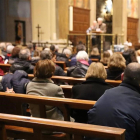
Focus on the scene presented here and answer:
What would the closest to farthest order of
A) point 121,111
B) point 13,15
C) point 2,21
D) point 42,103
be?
point 121,111 < point 42,103 < point 2,21 < point 13,15

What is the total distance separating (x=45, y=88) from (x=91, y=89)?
0.55m

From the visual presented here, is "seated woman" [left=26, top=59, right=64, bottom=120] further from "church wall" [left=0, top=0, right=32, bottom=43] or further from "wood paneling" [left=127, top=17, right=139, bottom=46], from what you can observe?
"wood paneling" [left=127, top=17, right=139, bottom=46]

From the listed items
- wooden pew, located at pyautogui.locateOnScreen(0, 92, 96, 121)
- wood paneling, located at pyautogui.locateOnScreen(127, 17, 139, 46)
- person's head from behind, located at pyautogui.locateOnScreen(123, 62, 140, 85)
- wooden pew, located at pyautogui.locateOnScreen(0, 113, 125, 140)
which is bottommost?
wooden pew, located at pyautogui.locateOnScreen(0, 92, 96, 121)

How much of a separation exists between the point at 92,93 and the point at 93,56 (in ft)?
19.0

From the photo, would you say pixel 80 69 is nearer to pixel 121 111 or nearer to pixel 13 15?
pixel 121 111

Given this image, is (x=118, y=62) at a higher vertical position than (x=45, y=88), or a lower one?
higher

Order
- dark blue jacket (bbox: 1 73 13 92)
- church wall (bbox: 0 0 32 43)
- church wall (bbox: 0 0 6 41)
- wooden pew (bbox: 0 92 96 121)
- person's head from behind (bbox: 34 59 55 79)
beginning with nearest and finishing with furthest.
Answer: wooden pew (bbox: 0 92 96 121) < person's head from behind (bbox: 34 59 55 79) < dark blue jacket (bbox: 1 73 13 92) < church wall (bbox: 0 0 6 41) < church wall (bbox: 0 0 32 43)

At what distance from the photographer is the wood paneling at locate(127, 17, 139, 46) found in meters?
18.8

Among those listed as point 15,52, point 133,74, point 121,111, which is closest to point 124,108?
point 121,111

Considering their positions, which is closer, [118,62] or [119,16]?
[118,62]

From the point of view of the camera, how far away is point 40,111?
3.25m

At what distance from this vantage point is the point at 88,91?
332 cm

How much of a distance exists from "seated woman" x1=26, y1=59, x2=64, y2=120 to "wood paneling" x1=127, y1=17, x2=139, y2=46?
51.3 feet

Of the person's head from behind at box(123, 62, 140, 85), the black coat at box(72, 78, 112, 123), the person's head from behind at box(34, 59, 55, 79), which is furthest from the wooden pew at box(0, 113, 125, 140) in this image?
the person's head from behind at box(34, 59, 55, 79)
